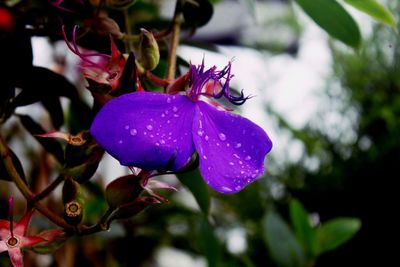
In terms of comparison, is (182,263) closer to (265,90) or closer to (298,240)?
(265,90)

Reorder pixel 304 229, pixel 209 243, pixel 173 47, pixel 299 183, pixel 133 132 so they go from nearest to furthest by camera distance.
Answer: pixel 133 132, pixel 173 47, pixel 209 243, pixel 304 229, pixel 299 183

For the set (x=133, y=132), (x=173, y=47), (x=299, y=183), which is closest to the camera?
(x=133, y=132)

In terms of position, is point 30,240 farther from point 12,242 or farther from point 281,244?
point 281,244

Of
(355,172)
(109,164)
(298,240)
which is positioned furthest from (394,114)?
(109,164)

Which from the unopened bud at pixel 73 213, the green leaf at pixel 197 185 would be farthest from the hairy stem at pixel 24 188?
the green leaf at pixel 197 185

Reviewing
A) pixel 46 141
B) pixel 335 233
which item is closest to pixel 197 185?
pixel 46 141

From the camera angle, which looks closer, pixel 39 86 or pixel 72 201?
pixel 72 201

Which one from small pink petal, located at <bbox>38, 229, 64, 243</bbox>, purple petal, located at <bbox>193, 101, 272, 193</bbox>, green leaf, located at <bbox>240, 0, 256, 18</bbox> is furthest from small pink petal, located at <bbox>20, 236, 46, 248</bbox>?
green leaf, located at <bbox>240, 0, 256, 18</bbox>
